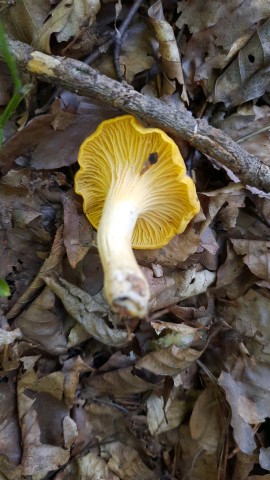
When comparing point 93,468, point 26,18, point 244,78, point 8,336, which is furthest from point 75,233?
point 93,468

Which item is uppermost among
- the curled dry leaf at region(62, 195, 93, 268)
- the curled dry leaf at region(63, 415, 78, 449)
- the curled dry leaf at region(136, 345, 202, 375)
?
the curled dry leaf at region(62, 195, 93, 268)

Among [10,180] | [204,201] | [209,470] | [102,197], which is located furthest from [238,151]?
[209,470]

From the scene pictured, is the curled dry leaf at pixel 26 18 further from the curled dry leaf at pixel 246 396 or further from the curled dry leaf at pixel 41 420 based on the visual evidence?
the curled dry leaf at pixel 246 396

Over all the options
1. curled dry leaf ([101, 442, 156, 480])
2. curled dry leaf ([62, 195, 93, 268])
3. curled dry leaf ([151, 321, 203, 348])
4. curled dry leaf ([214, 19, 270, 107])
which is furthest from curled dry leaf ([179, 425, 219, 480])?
curled dry leaf ([214, 19, 270, 107])

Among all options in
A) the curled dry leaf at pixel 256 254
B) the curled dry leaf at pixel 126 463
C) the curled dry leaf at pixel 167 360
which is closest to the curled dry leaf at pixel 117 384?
the curled dry leaf at pixel 167 360

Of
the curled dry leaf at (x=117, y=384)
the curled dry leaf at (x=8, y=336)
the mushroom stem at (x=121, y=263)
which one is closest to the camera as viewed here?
the mushroom stem at (x=121, y=263)

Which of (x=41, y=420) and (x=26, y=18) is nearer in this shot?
(x=26, y=18)

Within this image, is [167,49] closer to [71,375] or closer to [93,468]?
[71,375]

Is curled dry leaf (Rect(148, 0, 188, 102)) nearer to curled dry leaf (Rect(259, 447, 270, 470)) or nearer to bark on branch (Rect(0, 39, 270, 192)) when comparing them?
bark on branch (Rect(0, 39, 270, 192))
